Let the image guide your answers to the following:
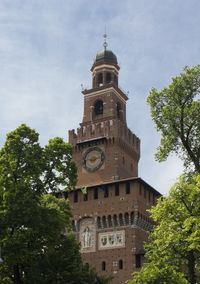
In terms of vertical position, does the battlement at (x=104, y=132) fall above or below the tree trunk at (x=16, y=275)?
above

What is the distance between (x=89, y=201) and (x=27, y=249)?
836 inches

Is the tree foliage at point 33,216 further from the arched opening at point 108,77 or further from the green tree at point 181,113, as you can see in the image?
the arched opening at point 108,77

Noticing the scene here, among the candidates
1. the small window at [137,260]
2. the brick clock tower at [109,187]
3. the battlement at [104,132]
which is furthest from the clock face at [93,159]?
the small window at [137,260]

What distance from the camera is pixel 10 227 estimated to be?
26.7 m

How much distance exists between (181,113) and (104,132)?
25203mm

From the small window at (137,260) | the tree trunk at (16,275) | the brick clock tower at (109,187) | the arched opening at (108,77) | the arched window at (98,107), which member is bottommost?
the tree trunk at (16,275)

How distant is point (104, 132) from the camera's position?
A: 52844 millimetres

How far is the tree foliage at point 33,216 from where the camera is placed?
26141mm

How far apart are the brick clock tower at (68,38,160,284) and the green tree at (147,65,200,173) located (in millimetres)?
16762

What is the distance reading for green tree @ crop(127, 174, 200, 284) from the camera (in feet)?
77.7

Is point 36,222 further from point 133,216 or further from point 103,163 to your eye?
point 103,163

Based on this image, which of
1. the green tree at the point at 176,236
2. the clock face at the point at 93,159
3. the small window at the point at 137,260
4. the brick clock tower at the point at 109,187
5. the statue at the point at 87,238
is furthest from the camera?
the clock face at the point at 93,159

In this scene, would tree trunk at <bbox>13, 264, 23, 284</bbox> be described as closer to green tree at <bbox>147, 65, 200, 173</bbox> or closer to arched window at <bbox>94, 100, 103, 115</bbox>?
green tree at <bbox>147, 65, 200, 173</bbox>

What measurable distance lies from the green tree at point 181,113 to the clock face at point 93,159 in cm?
2226
